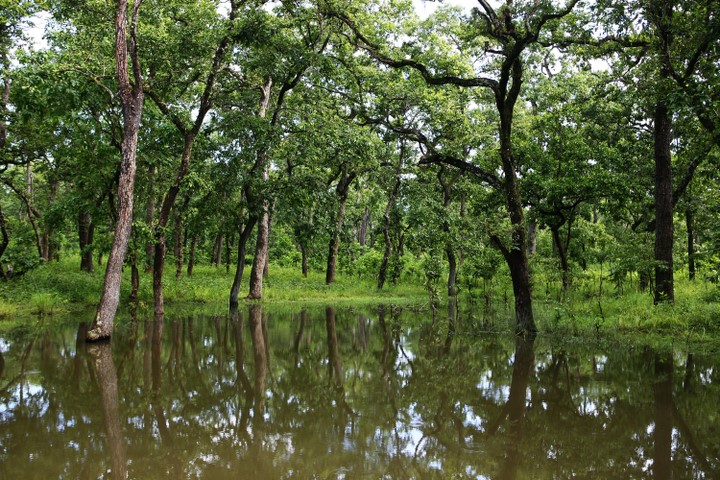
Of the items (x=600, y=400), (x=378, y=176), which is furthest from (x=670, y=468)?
(x=378, y=176)

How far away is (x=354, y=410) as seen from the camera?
661 centimetres

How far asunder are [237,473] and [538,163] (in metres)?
16.8

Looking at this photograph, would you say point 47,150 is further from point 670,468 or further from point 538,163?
point 670,468

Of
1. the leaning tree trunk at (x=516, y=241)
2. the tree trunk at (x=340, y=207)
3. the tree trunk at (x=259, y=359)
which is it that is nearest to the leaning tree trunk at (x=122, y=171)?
→ the tree trunk at (x=259, y=359)

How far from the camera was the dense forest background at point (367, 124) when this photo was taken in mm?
12062

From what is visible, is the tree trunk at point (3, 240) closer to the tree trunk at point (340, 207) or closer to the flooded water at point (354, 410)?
the flooded water at point (354, 410)

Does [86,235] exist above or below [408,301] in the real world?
above

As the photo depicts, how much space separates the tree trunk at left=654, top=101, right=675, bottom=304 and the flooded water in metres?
3.98

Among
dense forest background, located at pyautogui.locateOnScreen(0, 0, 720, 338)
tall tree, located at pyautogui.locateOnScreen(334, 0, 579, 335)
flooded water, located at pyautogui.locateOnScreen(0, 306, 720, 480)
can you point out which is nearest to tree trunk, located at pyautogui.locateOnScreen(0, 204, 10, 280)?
dense forest background, located at pyautogui.locateOnScreen(0, 0, 720, 338)

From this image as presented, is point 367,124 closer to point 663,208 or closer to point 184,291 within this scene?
point 663,208

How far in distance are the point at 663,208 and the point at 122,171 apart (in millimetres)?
14527

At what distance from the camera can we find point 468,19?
12.5m

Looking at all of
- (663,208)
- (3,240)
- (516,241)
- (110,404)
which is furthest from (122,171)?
(663,208)

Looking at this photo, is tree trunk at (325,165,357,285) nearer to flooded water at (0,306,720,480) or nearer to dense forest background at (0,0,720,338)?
dense forest background at (0,0,720,338)
